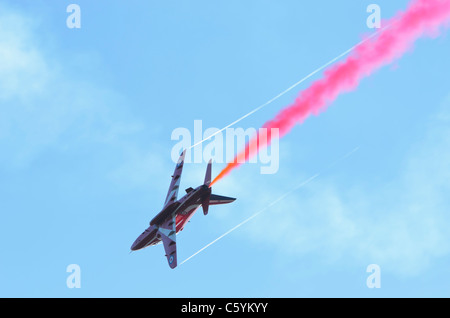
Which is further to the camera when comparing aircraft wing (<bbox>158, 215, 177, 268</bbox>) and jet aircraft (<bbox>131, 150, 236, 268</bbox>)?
jet aircraft (<bbox>131, 150, 236, 268</bbox>)

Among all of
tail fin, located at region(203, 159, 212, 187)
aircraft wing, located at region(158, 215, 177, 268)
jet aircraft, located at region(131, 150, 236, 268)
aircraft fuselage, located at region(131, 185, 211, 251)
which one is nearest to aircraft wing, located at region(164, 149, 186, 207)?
jet aircraft, located at region(131, 150, 236, 268)

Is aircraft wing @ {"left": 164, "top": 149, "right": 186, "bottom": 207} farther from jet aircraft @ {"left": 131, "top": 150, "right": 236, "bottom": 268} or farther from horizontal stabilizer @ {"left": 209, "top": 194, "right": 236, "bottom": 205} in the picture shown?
horizontal stabilizer @ {"left": 209, "top": 194, "right": 236, "bottom": 205}

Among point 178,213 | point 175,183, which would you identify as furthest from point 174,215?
point 175,183

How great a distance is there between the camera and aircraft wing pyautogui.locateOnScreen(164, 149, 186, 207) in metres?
74.6

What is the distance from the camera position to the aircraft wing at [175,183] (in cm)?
7456

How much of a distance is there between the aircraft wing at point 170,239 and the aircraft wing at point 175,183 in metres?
2.68

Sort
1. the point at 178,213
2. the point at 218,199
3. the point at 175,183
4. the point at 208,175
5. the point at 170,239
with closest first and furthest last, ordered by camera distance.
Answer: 1. the point at 170,239
2. the point at 208,175
3. the point at 178,213
4. the point at 218,199
5. the point at 175,183

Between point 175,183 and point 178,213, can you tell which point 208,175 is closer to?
point 178,213

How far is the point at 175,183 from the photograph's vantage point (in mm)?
77062

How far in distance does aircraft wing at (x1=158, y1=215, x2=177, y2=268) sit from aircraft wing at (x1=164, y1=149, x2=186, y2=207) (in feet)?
8.78

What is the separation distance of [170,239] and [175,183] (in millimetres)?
8698

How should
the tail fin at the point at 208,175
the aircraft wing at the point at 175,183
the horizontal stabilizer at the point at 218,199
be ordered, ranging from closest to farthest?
the tail fin at the point at 208,175 → the horizontal stabilizer at the point at 218,199 → the aircraft wing at the point at 175,183

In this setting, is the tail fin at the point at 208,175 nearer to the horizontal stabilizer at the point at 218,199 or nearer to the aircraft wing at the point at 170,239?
the horizontal stabilizer at the point at 218,199

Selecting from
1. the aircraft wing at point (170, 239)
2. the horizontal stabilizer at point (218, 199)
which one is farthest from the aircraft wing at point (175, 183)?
the horizontal stabilizer at point (218, 199)
